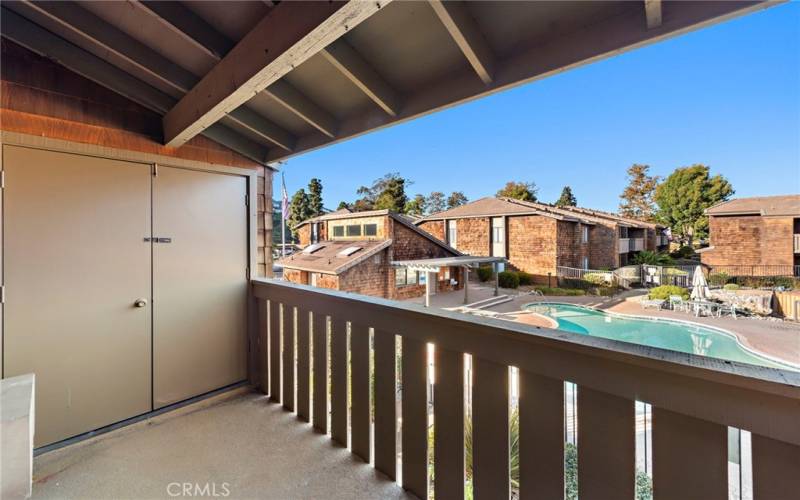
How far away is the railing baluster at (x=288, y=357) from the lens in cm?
221

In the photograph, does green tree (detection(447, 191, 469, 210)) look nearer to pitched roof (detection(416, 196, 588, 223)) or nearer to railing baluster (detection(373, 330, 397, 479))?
pitched roof (detection(416, 196, 588, 223))

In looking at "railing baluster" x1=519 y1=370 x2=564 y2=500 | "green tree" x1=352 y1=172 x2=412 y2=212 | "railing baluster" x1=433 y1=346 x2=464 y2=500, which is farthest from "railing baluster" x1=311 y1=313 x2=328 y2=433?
"green tree" x1=352 y1=172 x2=412 y2=212

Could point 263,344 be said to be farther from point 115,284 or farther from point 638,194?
point 638,194

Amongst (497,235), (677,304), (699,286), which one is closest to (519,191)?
(497,235)

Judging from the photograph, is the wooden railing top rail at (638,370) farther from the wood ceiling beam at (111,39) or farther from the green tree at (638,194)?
the green tree at (638,194)

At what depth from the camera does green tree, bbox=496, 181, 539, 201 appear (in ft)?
26.9

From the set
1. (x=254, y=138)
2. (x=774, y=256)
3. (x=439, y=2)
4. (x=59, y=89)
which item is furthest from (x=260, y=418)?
(x=774, y=256)

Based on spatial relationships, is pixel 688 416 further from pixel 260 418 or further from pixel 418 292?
pixel 418 292

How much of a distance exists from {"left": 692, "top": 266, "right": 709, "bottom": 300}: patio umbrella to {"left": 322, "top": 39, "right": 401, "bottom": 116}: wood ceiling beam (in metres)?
3.83

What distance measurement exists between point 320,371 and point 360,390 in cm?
34

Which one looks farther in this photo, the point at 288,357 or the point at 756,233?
the point at 756,233

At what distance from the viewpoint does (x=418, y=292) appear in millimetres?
6684

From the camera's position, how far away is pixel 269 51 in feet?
3.92

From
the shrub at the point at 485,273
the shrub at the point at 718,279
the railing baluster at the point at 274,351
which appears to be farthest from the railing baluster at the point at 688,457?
the shrub at the point at 485,273
